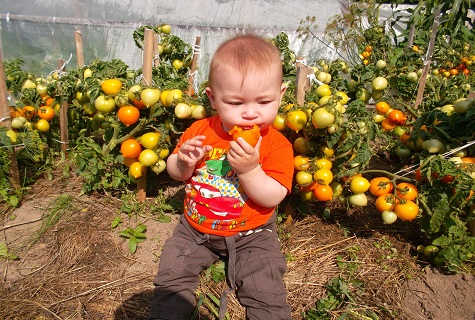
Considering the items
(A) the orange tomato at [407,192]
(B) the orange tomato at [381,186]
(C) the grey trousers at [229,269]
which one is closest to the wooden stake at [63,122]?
(C) the grey trousers at [229,269]

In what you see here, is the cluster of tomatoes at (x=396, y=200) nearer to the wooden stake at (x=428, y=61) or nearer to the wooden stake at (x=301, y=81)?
the wooden stake at (x=301, y=81)

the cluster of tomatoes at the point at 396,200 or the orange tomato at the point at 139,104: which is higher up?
the orange tomato at the point at 139,104

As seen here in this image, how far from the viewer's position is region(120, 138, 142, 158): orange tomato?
100 inches

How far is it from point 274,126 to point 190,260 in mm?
964

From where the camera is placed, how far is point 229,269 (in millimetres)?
2088

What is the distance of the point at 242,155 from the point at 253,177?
0.17 metres

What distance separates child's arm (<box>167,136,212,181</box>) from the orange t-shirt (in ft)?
0.25

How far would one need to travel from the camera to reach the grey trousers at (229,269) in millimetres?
1907

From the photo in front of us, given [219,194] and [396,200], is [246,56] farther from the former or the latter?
[396,200]

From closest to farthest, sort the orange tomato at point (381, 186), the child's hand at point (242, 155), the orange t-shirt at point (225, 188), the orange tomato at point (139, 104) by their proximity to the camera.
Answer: the child's hand at point (242, 155)
the orange t-shirt at point (225, 188)
the orange tomato at point (381, 186)
the orange tomato at point (139, 104)

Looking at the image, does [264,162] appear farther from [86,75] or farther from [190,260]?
[86,75]

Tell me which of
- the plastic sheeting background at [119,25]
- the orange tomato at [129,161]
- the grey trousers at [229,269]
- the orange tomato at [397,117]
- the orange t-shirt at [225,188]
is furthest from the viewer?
the plastic sheeting background at [119,25]

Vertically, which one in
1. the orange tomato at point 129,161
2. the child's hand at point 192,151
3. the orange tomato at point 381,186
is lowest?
the orange tomato at point 129,161

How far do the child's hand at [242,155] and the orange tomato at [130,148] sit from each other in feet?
3.52
